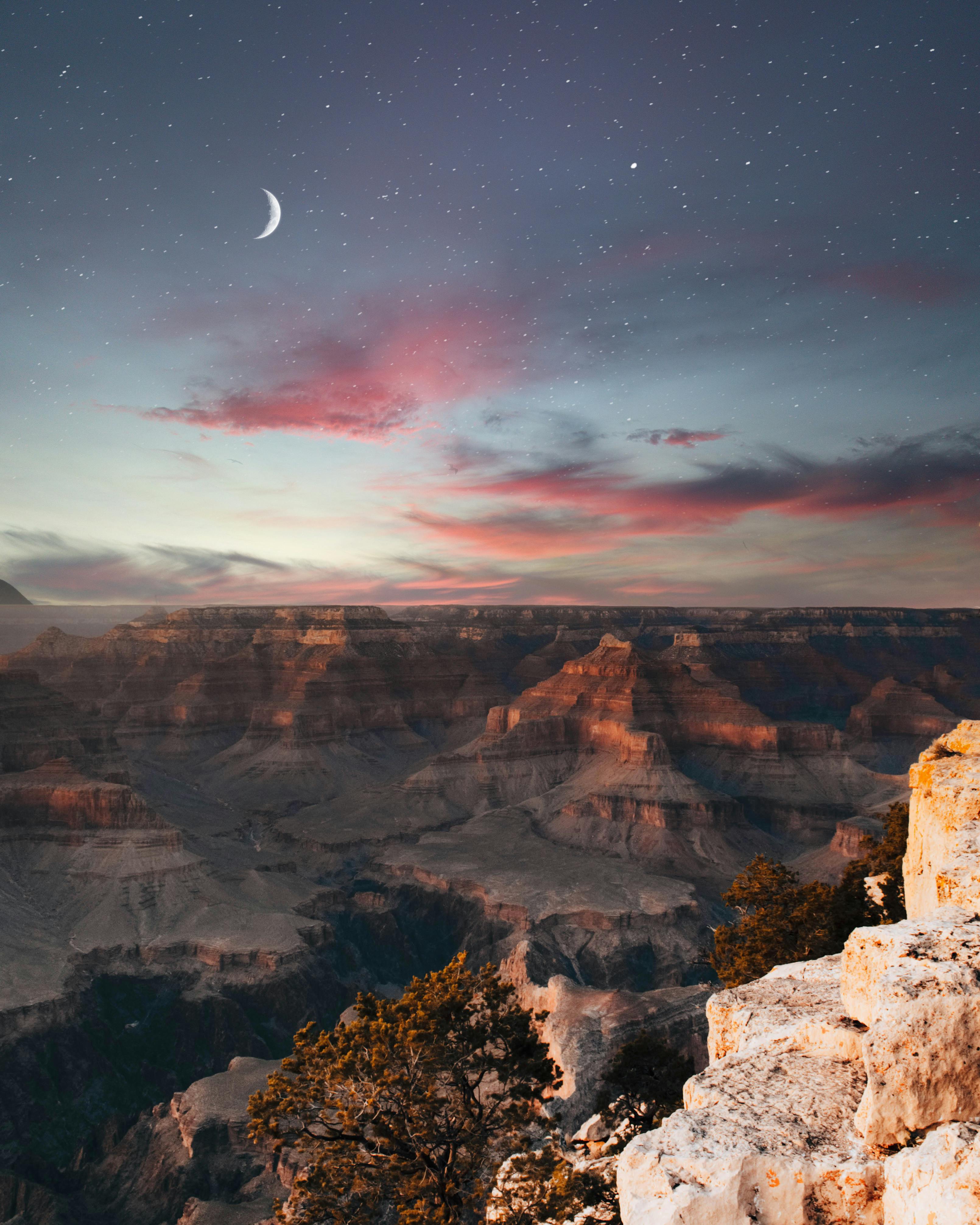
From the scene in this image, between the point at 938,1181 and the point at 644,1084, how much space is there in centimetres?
2116

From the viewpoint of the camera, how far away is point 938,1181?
7.52 m

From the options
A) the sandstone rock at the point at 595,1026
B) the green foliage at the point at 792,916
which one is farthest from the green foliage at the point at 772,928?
the sandstone rock at the point at 595,1026

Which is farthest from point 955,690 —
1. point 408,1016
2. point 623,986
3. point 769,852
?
point 408,1016

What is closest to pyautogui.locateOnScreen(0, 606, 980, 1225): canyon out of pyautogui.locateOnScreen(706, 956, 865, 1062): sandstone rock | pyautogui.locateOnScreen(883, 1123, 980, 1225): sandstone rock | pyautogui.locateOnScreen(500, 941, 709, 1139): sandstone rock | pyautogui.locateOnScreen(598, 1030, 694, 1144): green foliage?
pyautogui.locateOnScreen(500, 941, 709, 1139): sandstone rock

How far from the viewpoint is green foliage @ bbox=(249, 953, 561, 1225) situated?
1639cm

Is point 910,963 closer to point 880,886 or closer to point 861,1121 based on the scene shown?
point 861,1121

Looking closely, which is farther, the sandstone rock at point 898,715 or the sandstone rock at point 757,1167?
the sandstone rock at point 898,715

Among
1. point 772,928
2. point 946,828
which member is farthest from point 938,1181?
point 772,928

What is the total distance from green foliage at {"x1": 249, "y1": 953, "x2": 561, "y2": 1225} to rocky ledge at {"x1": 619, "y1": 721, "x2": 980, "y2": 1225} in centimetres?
771

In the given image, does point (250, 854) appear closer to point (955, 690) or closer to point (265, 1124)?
point (265, 1124)

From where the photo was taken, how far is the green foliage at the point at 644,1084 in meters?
24.9

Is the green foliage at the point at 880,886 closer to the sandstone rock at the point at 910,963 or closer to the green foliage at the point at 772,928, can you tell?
the green foliage at the point at 772,928

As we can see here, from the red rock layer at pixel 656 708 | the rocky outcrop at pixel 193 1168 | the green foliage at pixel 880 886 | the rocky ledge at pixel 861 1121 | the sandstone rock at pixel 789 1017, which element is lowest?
the rocky outcrop at pixel 193 1168

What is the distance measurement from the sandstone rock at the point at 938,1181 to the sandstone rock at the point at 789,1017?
3308 millimetres
